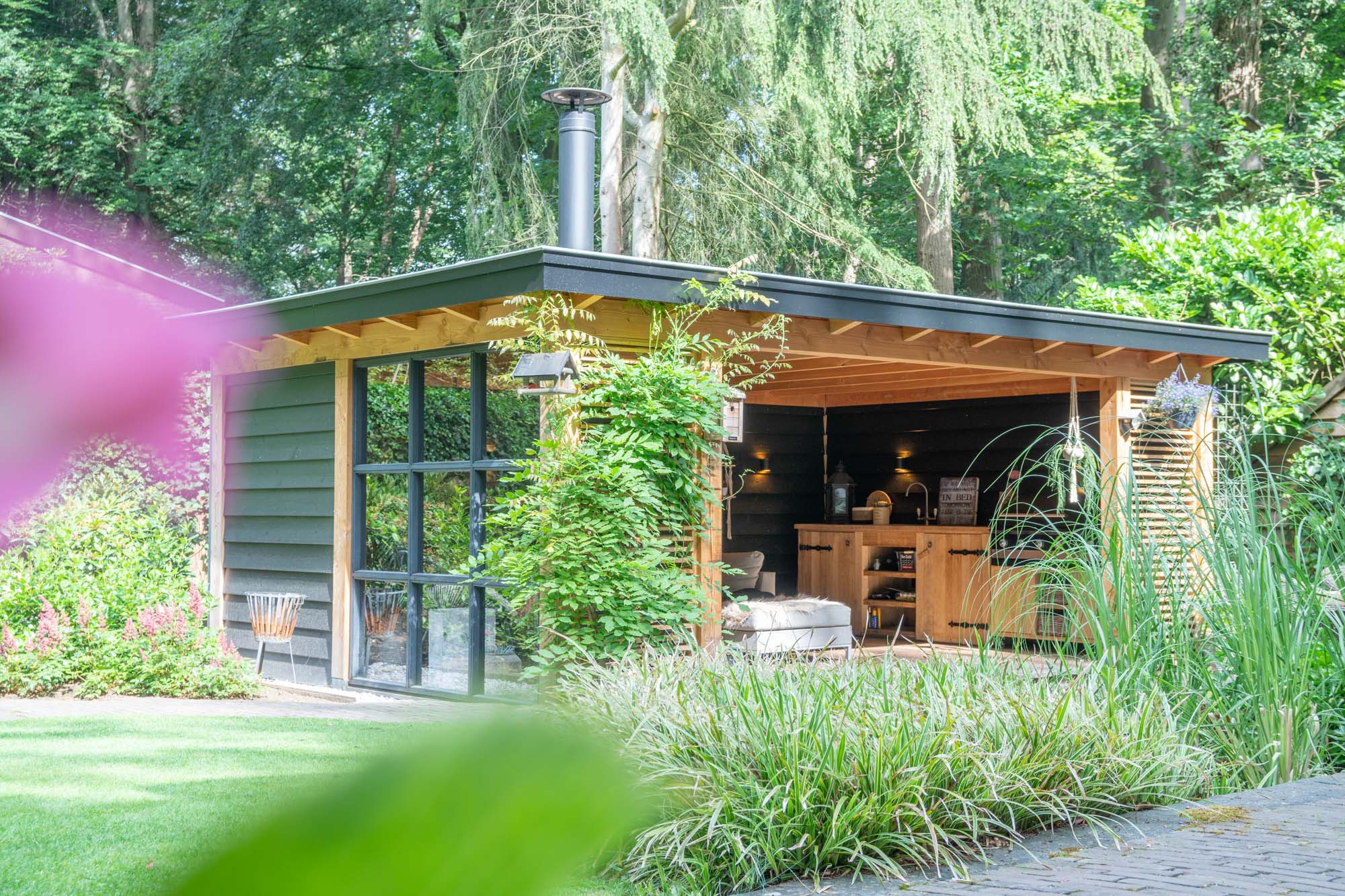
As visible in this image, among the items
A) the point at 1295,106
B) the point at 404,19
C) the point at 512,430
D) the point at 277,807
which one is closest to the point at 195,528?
the point at 512,430

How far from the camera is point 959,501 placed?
11328 millimetres

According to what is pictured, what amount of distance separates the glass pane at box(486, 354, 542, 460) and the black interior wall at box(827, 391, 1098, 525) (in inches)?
195

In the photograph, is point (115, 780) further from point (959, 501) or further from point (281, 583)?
point (959, 501)

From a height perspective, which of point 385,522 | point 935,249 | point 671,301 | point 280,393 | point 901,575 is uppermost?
point 935,249

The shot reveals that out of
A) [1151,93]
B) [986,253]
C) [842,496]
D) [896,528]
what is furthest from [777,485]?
[986,253]

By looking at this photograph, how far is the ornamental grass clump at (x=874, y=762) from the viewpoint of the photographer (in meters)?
3.62

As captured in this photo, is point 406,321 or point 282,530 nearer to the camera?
point 406,321

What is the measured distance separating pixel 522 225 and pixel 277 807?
12.3 metres

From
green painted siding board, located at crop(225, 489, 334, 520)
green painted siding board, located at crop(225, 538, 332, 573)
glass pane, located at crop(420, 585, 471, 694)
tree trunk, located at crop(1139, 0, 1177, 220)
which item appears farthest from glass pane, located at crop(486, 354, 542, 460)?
tree trunk, located at crop(1139, 0, 1177, 220)

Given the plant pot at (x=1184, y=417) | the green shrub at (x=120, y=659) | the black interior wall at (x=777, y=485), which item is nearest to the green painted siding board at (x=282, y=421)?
the green shrub at (x=120, y=659)

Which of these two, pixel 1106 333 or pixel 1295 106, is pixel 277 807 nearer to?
pixel 1106 333

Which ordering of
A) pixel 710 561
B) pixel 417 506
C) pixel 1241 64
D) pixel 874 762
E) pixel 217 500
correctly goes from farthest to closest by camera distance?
pixel 1241 64 < pixel 217 500 < pixel 417 506 < pixel 710 561 < pixel 874 762

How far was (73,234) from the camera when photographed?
628 inches

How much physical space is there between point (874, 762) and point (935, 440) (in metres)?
8.22
